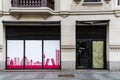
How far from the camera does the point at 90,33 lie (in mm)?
17438

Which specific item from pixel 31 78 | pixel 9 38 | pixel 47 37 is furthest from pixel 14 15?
pixel 31 78

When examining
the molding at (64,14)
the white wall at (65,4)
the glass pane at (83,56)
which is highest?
the white wall at (65,4)

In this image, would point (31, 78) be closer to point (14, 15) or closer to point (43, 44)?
point (43, 44)

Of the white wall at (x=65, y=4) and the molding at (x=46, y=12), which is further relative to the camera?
the white wall at (x=65, y=4)

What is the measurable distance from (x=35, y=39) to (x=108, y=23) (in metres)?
5.79

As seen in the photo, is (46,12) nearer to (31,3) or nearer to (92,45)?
(31,3)

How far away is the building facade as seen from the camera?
16625 millimetres

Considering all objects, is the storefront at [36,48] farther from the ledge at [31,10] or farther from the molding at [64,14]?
the ledge at [31,10]

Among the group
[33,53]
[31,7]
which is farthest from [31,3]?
[33,53]

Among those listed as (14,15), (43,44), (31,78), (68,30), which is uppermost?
(14,15)

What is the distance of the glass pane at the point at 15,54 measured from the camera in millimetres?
17406

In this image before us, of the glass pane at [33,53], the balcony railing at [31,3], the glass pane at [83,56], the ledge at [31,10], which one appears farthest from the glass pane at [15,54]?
the glass pane at [83,56]

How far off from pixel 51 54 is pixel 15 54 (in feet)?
9.36

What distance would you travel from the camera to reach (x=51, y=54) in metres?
17.4
